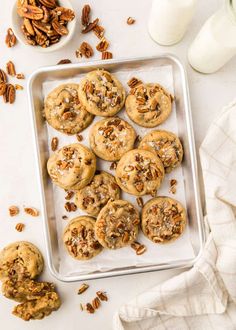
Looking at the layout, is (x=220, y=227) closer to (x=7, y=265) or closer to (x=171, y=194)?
(x=171, y=194)

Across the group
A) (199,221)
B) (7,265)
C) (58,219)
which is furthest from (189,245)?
(7,265)

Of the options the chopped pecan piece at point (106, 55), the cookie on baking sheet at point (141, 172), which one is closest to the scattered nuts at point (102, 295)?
the cookie on baking sheet at point (141, 172)

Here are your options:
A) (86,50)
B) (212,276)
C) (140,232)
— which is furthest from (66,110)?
(212,276)

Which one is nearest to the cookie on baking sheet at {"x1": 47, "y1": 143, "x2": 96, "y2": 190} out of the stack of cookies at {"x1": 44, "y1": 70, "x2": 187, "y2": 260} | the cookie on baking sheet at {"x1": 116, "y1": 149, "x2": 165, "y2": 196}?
the stack of cookies at {"x1": 44, "y1": 70, "x2": 187, "y2": 260}

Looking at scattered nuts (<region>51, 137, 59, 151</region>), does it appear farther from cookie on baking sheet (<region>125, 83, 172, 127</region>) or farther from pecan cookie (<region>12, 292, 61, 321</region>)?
pecan cookie (<region>12, 292, 61, 321</region>)

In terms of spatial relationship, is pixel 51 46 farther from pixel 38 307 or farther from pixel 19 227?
pixel 38 307
